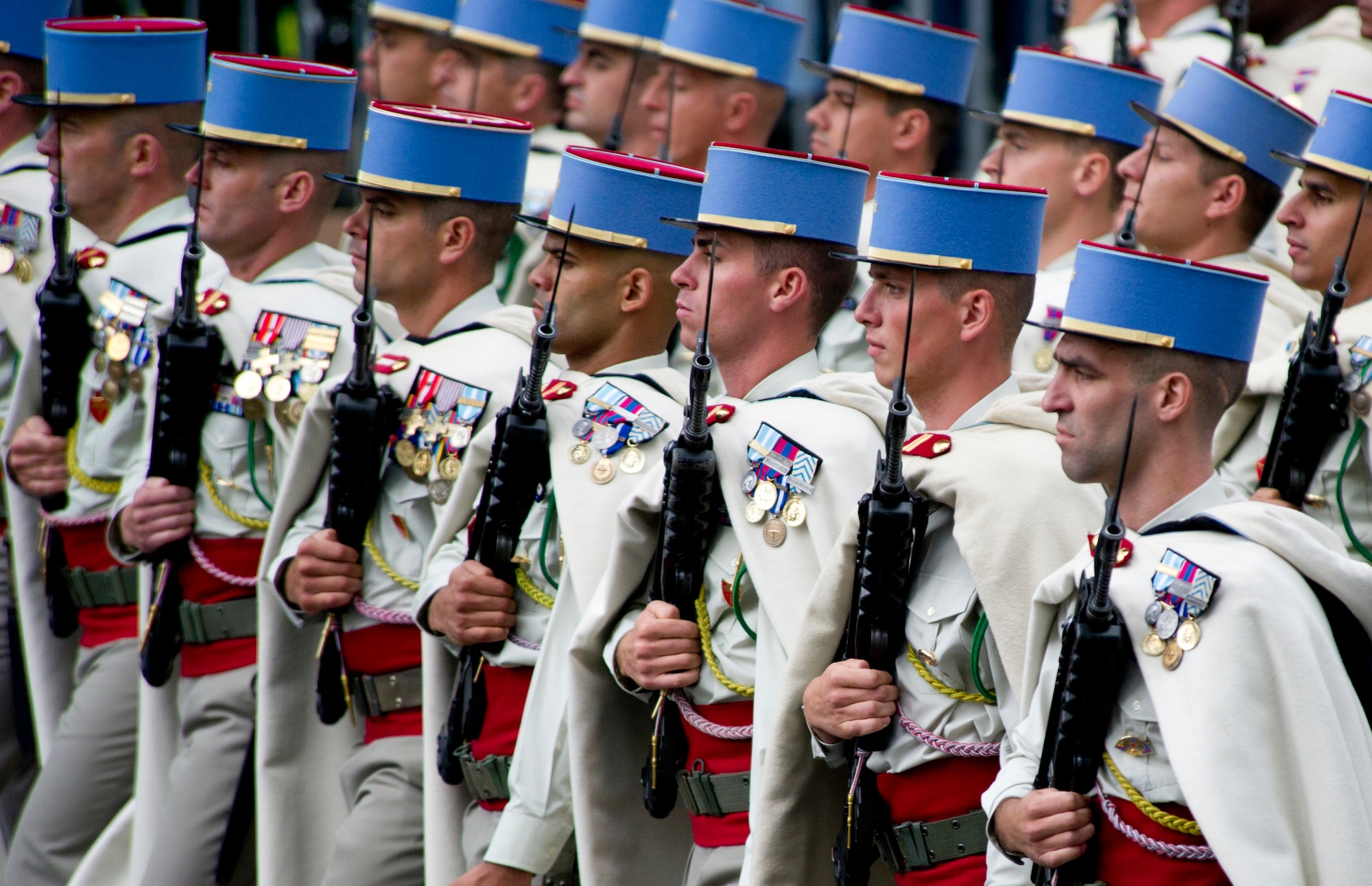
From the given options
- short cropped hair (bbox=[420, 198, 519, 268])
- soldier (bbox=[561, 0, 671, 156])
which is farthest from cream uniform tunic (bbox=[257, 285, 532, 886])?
soldier (bbox=[561, 0, 671, 156])

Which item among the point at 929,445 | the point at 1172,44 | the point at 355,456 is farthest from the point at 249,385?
the point at 1172,44

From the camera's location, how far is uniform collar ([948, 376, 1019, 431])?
398 centimetres

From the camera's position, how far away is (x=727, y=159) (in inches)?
170

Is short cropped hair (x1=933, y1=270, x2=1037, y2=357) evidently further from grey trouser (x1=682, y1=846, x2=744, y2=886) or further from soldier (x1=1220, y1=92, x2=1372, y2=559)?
grey trouser (x1=682, y1=846, x2=744, y2=886)

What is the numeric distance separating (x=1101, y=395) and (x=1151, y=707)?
611mm

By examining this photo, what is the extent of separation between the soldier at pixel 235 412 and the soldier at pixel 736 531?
1.53m

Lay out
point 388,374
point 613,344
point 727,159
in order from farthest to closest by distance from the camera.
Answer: point 388,374 → point 613,344 → point 727,159

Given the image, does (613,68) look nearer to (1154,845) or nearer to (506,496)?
(506,496)

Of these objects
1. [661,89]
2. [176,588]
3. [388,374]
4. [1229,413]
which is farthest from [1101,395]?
[661,89]

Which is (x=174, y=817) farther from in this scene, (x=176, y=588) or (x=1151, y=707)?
(x=1151, y=707)

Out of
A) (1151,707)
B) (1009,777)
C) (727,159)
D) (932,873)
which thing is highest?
(727,159)

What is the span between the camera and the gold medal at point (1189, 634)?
3.09 m

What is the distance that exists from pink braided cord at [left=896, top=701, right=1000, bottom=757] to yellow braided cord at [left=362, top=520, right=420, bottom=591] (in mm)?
1874

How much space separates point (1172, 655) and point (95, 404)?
4285 mm
